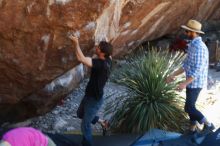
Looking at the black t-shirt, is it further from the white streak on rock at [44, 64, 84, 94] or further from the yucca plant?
the white streak on rock at [44, 64, 84, 94]

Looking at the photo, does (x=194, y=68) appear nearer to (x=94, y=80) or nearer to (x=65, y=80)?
(x=94, y=80)

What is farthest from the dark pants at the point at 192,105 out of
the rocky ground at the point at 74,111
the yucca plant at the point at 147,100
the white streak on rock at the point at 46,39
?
the white streak on rock at the point at 46,39

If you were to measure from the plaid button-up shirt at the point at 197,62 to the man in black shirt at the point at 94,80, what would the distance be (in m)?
1.31

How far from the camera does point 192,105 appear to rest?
715cm

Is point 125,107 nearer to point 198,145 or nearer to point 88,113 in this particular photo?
point 88,113

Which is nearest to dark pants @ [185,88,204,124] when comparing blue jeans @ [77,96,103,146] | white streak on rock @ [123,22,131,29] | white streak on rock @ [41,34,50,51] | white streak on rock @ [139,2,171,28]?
blue jeans @ [77,96,103,146]

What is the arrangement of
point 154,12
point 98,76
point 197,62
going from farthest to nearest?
point 154,12 < point 197,62 < point 98,76

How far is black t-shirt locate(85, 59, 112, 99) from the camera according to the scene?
6.14 m

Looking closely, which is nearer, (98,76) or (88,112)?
(98,76)

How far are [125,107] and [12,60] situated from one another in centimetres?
205

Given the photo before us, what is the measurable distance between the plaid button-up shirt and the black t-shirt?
1314mm

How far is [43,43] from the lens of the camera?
21.7ft

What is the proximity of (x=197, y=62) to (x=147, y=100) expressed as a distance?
1237mm

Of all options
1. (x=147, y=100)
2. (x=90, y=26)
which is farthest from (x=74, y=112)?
(x=90, y=26)
